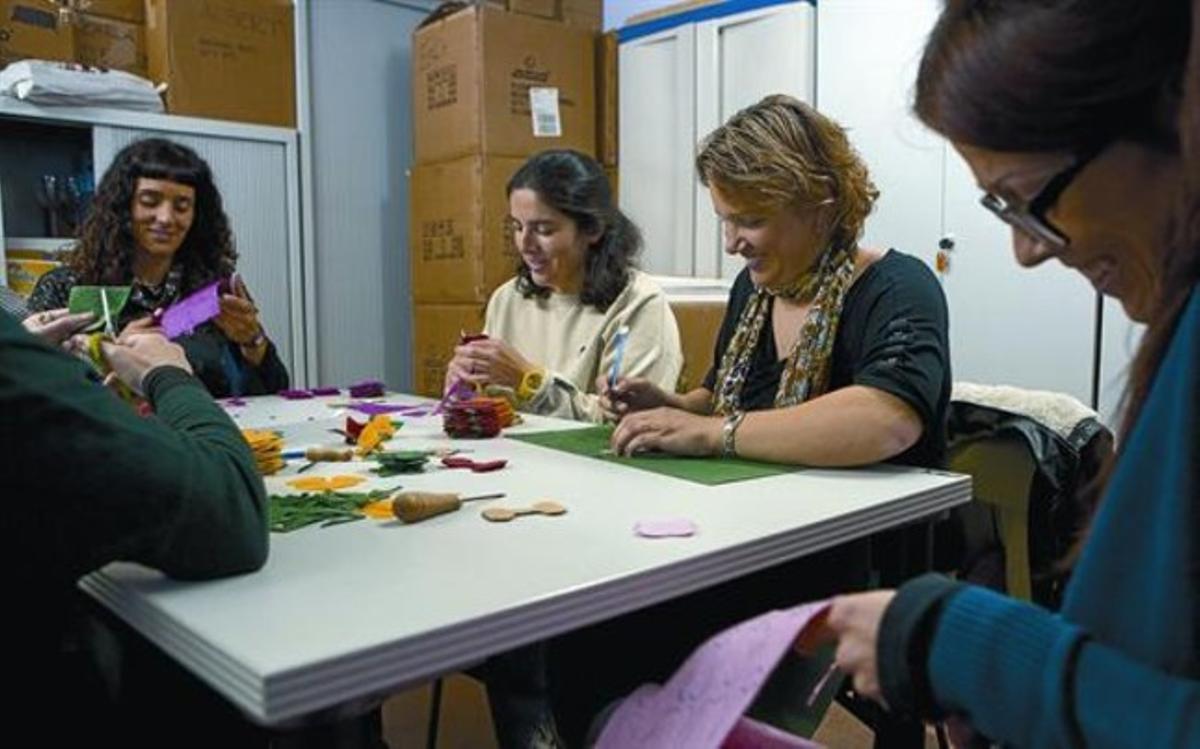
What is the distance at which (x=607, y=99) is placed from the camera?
3.40m

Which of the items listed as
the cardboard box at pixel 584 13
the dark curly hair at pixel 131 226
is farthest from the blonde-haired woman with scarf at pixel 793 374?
the cardboard box at pixel 584 13

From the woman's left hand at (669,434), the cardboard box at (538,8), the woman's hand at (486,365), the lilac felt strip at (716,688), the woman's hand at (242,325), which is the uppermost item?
the cardboard box at (538,8)

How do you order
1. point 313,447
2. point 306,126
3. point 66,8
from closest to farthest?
1. point 313,447
2. point 66,8
3. point 306,126

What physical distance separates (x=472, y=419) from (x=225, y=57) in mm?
2150

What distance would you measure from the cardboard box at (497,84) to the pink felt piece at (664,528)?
7.83 feet

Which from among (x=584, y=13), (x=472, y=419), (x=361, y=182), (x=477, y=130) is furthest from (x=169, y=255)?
(x=584, y=13)

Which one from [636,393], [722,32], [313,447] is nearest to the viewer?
[313,447]

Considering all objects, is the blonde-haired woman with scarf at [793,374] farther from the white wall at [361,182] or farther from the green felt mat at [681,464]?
the white wall at [361,182]

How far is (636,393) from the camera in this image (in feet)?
5.07

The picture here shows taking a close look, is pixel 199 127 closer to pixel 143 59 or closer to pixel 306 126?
pixel 143 59

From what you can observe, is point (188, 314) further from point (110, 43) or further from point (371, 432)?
point (110, 43)

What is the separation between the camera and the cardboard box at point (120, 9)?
115 inches

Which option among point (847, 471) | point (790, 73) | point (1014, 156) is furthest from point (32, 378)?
point (790, 73)

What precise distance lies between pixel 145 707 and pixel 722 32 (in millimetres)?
2649
